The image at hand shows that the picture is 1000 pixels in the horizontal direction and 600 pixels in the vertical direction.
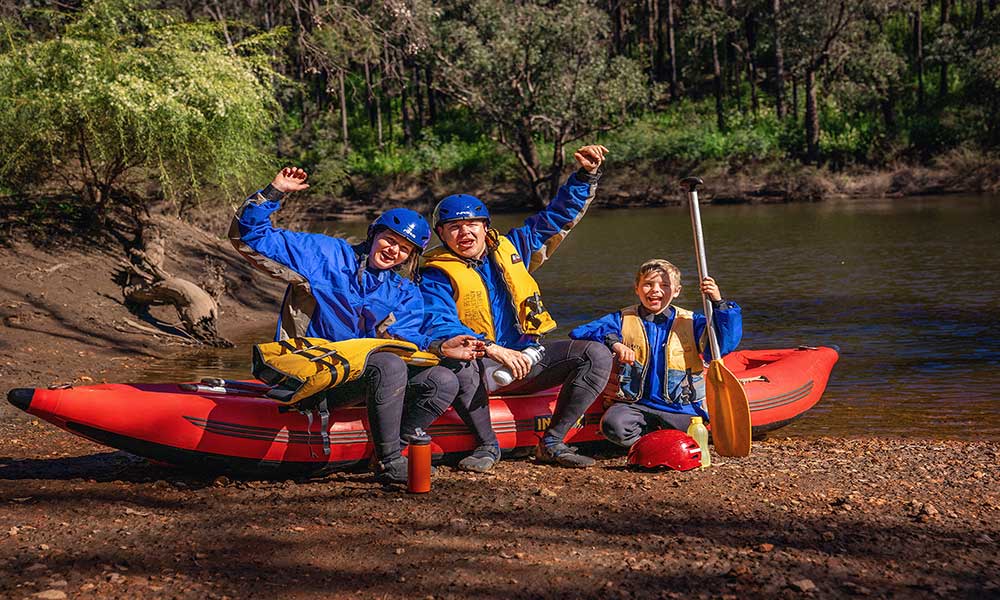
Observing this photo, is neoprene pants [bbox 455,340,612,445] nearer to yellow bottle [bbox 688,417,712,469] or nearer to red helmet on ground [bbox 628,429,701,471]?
red helmet on ground [bbox 628,429,701,471]

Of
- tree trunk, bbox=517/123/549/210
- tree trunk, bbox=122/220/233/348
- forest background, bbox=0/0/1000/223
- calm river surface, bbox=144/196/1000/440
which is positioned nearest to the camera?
calm river surface, bbox=144/196/1000/440

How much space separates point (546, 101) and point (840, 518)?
3146cm

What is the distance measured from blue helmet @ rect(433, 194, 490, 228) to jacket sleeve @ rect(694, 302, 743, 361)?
137cm

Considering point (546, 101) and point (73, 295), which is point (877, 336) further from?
point (546, 101)

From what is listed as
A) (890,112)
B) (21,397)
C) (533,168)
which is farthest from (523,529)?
(890,112)

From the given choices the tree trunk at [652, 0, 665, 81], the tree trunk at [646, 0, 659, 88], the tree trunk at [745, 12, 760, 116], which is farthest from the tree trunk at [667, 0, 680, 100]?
the tree trunk at [745, 12, 760, 116]

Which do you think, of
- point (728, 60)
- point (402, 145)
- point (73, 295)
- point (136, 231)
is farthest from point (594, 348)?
point (728, 60)

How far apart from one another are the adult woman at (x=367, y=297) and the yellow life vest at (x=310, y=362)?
110 millimetres

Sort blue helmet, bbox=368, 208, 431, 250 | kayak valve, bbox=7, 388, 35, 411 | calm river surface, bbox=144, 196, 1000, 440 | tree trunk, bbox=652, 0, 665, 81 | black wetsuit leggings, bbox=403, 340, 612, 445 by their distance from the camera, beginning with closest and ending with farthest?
1. kayak valve, bbox=7, 388, 35, 411
2. blue helmet, bbox=368, 208, 431, 250
3. black wetsuit leggings, bbox=403, 340, 612, 445
4. calm river surface, bbox=144, 196, 1000, 440
5. tree trunk, bbox=652, 0, 665, 81

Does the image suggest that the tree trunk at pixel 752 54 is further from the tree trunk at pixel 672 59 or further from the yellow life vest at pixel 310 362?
the yellow life vest at pixel 310 362

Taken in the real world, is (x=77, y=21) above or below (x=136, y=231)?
above

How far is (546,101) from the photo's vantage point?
1375 inches

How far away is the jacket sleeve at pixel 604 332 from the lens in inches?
227

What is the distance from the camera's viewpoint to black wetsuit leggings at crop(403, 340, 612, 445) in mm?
5480
